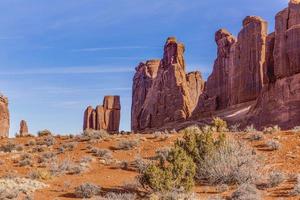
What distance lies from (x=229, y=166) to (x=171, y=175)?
2731mm

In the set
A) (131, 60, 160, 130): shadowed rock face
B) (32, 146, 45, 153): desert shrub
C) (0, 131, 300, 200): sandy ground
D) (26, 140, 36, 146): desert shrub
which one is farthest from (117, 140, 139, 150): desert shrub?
(131, 60, 160, 130): shadowed rock face

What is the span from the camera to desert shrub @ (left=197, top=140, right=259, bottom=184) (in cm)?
1641

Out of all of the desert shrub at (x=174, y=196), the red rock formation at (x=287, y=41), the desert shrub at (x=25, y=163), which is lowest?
the desert shrub at (x=174, y=196)

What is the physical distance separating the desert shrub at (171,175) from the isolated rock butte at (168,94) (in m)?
66.8

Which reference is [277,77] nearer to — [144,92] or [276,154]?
[276,154]

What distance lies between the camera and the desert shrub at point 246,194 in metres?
13.3

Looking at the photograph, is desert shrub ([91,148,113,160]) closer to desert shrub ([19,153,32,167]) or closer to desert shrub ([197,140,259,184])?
desert shrub ([19,153,32,167])

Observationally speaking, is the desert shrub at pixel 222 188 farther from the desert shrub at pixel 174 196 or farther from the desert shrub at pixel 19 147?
the desert shrub at pixel 19 147

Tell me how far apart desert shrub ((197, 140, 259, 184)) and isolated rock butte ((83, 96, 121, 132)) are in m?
72.7

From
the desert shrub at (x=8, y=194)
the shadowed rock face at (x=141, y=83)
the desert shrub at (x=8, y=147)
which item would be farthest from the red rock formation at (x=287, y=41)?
the shadowed rock face at (x=141, y=83)

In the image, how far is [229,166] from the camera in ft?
55.6

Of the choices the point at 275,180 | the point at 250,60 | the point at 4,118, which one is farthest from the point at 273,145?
the point at 250,60

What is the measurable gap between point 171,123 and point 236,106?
48.2ft

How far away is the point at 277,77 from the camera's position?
55844mm
